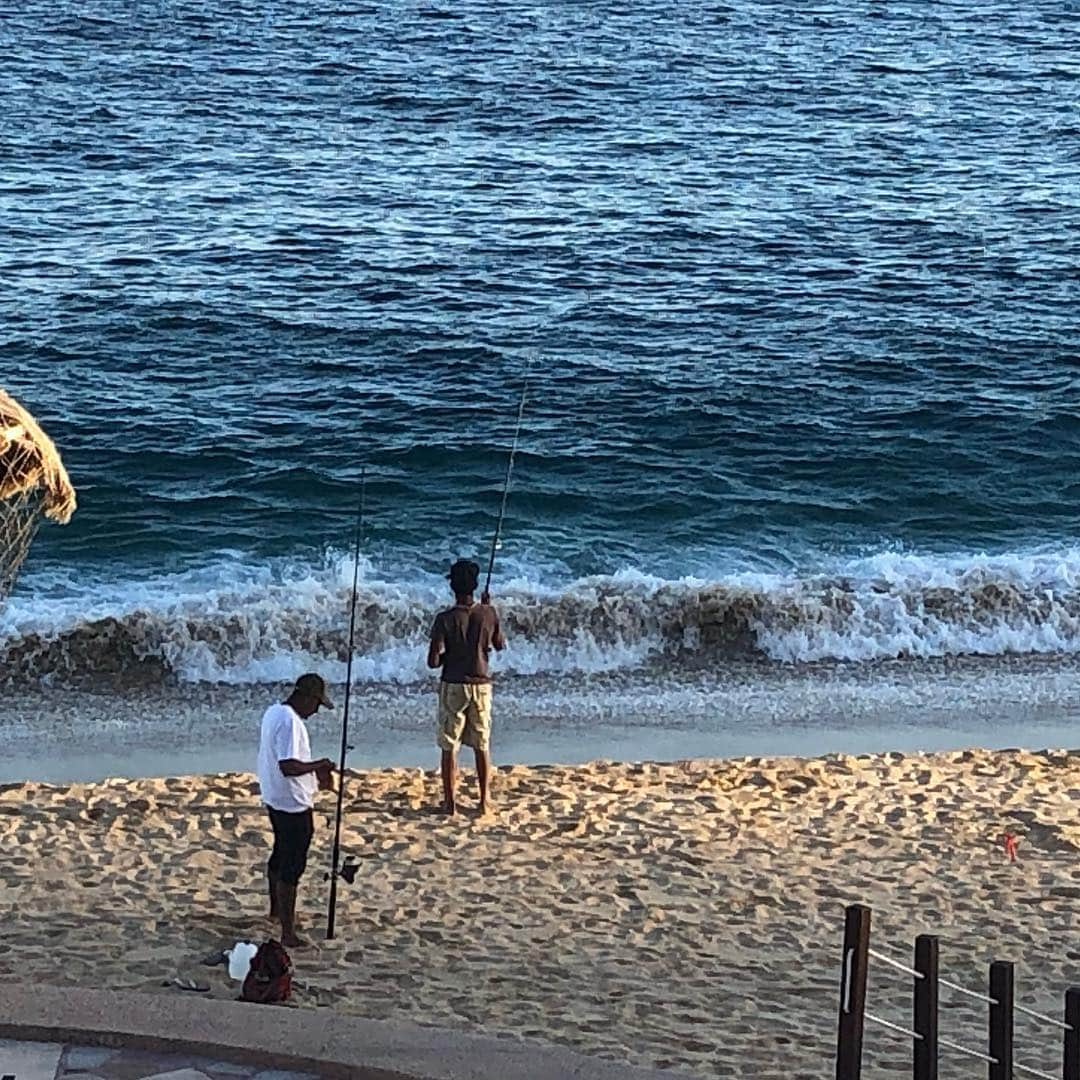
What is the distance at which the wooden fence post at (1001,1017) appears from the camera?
5766 millimetres

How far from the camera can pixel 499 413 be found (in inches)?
825

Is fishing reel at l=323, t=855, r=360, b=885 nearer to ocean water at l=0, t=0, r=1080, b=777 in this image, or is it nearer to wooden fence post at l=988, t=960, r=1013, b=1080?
wooden fence post at l=988, t=960, r=1013, b=1080

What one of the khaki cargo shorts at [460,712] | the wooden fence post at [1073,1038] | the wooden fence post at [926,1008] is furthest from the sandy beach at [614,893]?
the wooden fence post at [1073,1038]

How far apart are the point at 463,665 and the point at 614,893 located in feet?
4.93

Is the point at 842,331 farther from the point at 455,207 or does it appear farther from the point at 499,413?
the point at 455,207

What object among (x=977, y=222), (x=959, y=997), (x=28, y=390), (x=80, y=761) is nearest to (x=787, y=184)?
(x=977, y=222)

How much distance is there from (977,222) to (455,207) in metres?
7.13

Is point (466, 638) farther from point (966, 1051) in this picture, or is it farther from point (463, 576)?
point (966, 1051)

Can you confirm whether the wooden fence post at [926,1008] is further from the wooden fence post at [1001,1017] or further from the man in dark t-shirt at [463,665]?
the man in dark t-shirt at [463,665]

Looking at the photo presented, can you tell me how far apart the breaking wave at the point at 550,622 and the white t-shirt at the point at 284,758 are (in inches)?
222

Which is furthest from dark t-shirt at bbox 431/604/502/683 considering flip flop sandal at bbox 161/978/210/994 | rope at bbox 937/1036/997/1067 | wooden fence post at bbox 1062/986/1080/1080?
wooden fence post at bbox 1062/986/1080/1080

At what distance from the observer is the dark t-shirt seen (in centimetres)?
1034

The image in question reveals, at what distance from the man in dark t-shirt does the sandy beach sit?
16.8 inches

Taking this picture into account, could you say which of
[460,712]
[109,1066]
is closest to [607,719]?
[460,712]
